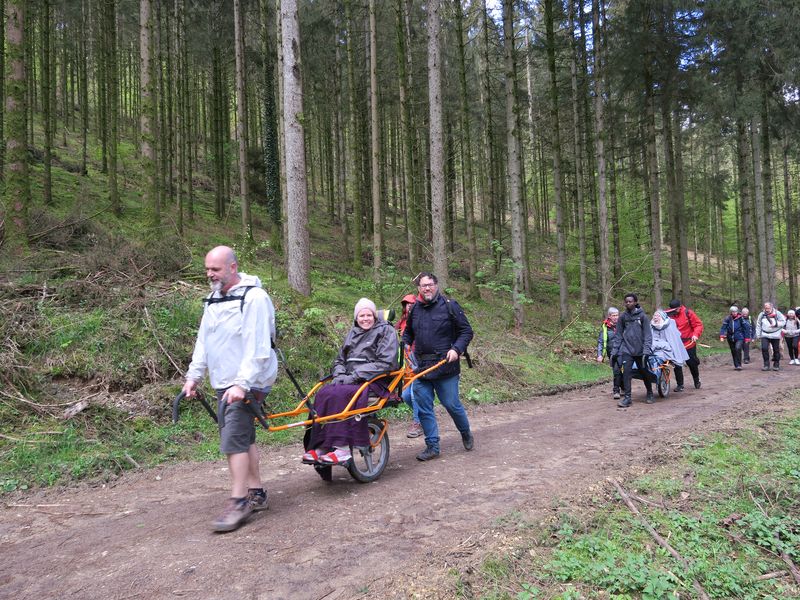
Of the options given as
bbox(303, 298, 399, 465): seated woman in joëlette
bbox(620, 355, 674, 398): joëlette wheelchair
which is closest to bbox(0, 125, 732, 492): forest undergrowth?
bbox(620, 355, 674, 398): joëlette wheelchair

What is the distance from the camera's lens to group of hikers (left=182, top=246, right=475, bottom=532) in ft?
12.6

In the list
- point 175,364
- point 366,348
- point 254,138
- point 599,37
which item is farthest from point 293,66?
point 254,138

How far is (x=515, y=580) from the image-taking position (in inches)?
114

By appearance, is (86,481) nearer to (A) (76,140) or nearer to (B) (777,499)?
(B) (777,499)

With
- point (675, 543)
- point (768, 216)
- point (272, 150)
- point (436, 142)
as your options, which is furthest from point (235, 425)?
point (768, 216)

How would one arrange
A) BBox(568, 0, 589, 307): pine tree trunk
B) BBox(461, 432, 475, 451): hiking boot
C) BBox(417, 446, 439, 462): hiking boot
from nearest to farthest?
1. BBox(417, 446, 439, 462): hiking boot
2. BBox(461, 432, 475, 451): hiking boot
3. BBox(568, 0, 589, 307): pine tree trunk

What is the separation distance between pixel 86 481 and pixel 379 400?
10.6ft

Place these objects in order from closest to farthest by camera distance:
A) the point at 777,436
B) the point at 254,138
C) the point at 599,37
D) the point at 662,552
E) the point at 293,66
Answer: the point at 662,552, the point at 777,436, the point at 293,66, the point at 599,37, the point at 254,138

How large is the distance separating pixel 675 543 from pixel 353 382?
2.90m

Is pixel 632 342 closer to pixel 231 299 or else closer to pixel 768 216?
pixel 231 299

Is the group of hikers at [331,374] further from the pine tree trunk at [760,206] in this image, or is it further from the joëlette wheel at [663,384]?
the pine tree trunk at [760,206]

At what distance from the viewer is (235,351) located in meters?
3.90

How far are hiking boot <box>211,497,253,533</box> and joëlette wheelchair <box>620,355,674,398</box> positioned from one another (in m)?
8.21

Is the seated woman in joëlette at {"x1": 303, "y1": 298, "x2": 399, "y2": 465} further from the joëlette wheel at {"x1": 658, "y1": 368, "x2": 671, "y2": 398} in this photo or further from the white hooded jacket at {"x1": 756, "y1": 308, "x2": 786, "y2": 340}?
the white hooded jacket at {"x1": 756, "y1": 308, "x2": 786, "y2": 340}
